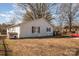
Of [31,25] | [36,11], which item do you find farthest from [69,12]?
[31,25]

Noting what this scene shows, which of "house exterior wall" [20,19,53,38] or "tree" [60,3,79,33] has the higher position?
"tree" [60,3,79,33]

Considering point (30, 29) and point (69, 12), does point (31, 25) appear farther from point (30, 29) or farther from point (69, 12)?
point (69, 12)

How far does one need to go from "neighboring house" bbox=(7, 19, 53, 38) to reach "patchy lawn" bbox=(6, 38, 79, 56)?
0.27 ft

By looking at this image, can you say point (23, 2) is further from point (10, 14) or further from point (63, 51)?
Result: point (63, 51)

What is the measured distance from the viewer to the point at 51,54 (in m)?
7.43

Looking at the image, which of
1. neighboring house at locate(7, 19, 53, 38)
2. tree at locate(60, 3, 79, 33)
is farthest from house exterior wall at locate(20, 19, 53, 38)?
tree at locate(60, 3, 79, 33)

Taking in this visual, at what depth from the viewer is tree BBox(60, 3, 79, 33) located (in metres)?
7.41

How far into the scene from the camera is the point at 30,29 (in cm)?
748

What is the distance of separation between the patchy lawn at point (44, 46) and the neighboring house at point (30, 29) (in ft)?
0.27

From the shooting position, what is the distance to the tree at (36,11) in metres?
7.43

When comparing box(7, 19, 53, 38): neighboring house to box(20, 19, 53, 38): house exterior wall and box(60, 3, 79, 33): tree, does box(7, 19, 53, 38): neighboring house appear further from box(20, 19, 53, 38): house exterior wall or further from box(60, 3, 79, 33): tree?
box(60, 3, 79, 33): tree

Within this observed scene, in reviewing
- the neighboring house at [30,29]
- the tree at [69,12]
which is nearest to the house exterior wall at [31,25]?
the neighboring house at [30,29]

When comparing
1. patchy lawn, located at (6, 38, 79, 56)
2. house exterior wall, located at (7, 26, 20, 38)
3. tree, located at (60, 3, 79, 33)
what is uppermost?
tree, located at (60, 3, 79, 33)

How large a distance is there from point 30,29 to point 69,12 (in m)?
0.68
